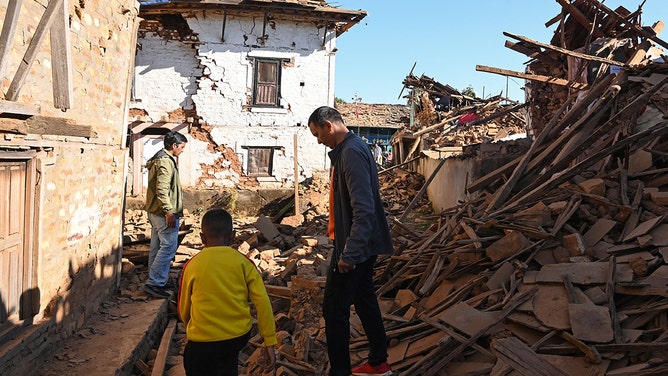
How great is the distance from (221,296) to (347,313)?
903 millimetres

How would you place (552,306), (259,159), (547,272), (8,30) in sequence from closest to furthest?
1. (552,306)
2. (8,30)
3. (547,272)
4. (259,159)

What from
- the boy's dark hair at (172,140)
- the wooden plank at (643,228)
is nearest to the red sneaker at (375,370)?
the wooden plank at (643,228)

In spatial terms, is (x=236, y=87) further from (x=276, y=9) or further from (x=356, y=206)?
(x=356, y=206)

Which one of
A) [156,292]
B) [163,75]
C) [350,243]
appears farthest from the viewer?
[163,75]

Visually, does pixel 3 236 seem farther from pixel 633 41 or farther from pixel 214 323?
pixel 633 41

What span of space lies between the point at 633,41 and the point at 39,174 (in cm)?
921

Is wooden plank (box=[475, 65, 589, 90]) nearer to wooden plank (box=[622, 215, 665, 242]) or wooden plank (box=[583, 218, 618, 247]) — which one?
wooden plank (box=[583, 218, 618, 247])

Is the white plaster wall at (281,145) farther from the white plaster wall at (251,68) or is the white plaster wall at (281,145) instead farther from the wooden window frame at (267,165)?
the white plaster wall at (251,68)

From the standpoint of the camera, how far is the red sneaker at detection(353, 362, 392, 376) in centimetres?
340

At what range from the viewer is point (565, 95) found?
9641 mm

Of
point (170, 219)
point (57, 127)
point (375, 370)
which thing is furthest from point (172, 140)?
point (375, 370)

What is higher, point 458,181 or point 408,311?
point 458,181

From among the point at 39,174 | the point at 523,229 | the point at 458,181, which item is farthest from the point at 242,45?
the point at 523,229

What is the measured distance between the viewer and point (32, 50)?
154 inches
